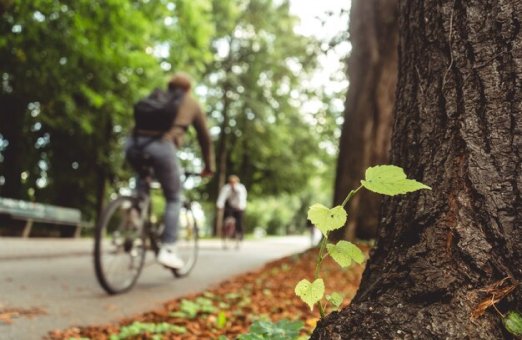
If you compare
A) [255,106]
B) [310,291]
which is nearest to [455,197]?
[310,291]

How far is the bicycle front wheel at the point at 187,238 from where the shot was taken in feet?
16.6

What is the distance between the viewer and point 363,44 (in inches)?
305

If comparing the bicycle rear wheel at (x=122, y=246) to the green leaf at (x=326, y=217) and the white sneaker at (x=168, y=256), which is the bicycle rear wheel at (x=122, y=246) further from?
the green leaf at (x=326, y=217)

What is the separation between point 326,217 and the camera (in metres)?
1.27

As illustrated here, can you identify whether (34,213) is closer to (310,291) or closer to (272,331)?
(272,331)

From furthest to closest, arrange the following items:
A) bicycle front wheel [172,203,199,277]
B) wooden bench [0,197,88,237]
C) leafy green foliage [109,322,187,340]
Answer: wooden bench [0,197,88,237] < bicycle front wheel [172,203,199,277] < leafy green foliage [109,322,187,340]

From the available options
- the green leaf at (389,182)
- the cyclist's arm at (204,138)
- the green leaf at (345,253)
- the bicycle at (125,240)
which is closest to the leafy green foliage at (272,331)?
the green leaf at (345,253)

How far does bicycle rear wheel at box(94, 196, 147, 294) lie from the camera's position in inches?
148

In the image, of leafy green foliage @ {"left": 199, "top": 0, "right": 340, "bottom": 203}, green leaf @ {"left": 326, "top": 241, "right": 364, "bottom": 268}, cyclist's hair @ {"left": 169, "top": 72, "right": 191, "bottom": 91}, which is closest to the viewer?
green leaf @ {"left": 326, "top": 241, "right": 364, "bottom": 268}

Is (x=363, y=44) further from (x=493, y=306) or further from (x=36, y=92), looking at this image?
(x=36, y=92)

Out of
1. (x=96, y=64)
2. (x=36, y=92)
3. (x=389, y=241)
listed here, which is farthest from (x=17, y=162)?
(x=389, y=241)

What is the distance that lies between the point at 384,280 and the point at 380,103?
662cm

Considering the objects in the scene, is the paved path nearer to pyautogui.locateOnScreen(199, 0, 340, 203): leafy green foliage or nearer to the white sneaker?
the white sneaker

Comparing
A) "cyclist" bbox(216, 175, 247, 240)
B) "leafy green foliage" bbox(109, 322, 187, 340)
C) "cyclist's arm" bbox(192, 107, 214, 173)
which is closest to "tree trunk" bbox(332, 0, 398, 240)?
"cyclist's arm" bbox(192, 107, 214, 173)
